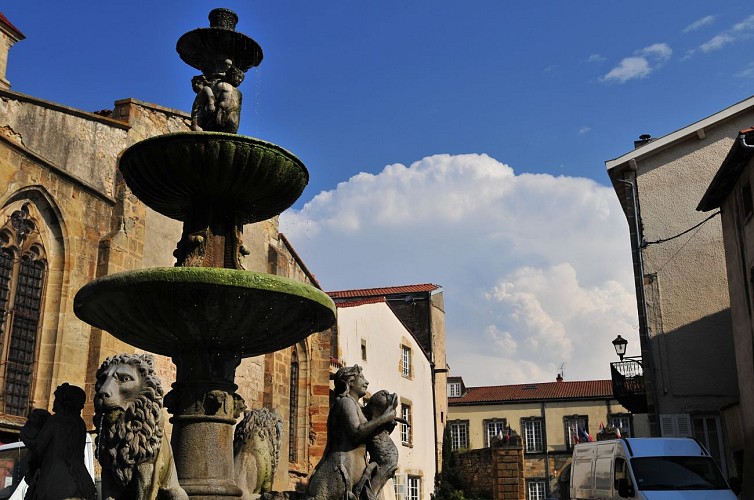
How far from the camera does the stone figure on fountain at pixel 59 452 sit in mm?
5617

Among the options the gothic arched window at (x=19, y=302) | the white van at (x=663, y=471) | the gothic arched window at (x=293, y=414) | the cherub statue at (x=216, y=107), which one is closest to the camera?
the cherub statue at (x=216, y=107)

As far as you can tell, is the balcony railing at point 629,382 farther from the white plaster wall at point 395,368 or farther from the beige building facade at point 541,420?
the beige building facade at point 541,420

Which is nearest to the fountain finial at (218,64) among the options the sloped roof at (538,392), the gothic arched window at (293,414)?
the gothic arched window at (293,414)

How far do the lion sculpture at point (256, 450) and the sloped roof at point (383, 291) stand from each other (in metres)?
32.2

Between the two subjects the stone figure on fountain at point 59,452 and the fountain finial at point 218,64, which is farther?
the fountain finial at point 218,64

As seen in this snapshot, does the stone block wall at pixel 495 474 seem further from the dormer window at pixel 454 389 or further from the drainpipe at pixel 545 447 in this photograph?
the dormer window at pixel 454 389

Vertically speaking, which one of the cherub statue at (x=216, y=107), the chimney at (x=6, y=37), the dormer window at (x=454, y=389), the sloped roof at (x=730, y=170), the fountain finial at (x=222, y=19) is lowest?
the cherub statue at (x=216, y=107)

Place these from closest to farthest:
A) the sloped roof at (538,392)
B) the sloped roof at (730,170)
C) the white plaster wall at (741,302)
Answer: the sloped roof at (730,170)
the white plaster wall at (741,302)
the sloped roof at (538,392)

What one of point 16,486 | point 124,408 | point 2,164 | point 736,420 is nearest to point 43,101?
point 2,164

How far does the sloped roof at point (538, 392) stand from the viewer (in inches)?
1980

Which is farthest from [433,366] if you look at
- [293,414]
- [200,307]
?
[200,307]

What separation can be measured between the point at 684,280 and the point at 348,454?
53.7 feet

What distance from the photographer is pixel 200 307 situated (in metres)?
6.54

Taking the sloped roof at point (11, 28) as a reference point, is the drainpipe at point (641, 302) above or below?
below
